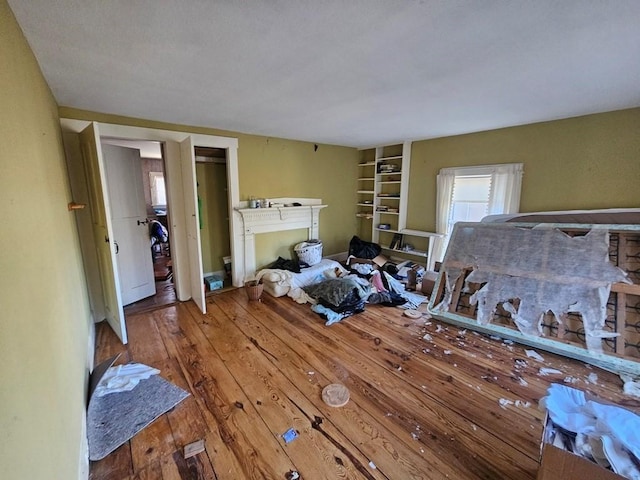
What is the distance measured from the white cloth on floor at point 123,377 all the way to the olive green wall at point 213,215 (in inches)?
78.2

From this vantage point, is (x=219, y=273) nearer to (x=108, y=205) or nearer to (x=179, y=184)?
(x=179, y=184)

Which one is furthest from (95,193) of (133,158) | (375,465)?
(375,465)

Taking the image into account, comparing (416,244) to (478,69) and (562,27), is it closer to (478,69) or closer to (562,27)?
(478,69)

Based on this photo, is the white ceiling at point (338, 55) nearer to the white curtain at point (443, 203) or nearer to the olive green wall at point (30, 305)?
the olive green wall at point (30, 305)

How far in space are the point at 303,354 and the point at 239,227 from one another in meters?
2.20

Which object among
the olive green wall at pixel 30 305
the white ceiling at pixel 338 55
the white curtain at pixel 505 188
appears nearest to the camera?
the olive green wall at pixel 30 305

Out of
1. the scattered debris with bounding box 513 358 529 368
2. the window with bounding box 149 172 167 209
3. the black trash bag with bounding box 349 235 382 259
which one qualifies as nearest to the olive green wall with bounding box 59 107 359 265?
the black trash bag with bounding box 349 235 382 259

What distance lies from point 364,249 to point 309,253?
1078mm

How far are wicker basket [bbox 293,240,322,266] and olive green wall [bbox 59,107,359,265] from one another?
0.30m

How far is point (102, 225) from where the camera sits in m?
2.54

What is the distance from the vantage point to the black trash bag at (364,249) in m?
4.79

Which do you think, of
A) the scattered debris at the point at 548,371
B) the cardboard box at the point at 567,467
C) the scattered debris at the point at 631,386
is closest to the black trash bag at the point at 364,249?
the scattered debris at the point at 548,371

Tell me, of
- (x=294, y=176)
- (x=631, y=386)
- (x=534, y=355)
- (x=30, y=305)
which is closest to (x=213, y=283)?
(x=294, y=176)

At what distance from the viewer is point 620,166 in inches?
110
